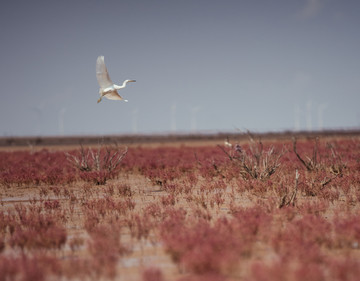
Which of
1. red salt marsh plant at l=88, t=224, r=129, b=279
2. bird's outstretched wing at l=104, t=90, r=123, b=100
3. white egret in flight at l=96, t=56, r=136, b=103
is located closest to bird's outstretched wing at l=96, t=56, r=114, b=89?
white egret in flight at l=96, t=56, r=136, b=103

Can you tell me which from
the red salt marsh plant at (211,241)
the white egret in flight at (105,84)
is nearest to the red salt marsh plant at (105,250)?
the red salt marsh plant at (211,241)

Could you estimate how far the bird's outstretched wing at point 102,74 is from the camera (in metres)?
9.11

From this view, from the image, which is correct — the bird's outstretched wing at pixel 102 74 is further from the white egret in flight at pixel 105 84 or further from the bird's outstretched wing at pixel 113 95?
the bird's outstretched wing at pixel 113 95

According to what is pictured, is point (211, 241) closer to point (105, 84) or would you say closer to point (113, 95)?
point (105, 84)

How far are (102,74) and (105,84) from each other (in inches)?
12.5

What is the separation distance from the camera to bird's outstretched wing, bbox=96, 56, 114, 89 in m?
9.11

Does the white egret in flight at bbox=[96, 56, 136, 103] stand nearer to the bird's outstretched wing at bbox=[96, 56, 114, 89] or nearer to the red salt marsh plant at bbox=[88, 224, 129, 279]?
the bird's outstretched wing at bbox=[96, 56, 114, 89]

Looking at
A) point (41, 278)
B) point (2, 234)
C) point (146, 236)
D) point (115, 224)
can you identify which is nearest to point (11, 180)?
point (2, 234)

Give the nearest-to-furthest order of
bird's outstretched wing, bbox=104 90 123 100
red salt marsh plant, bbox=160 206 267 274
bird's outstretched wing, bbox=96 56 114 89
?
red salt marsh plant, bbox=160 206 267 274 → bird's outstretched wing, bbox=96 56 114 89 → bird's outstretched wing, bbox=104 90 123 100

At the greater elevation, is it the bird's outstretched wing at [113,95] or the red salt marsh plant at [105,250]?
the bird's outstretched wing at [113,95]

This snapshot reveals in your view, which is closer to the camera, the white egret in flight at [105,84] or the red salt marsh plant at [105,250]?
the red salt marsh plant at [105,250]

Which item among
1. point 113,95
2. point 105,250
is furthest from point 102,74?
point 105,250

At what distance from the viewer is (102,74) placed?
9.27m

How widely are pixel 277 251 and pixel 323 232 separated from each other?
2.66ft
